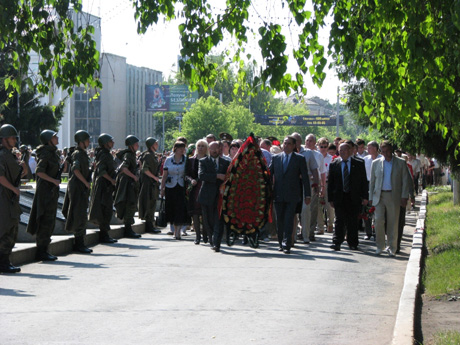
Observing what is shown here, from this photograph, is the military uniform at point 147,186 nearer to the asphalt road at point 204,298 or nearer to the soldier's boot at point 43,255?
the asphalt road at point 204,298

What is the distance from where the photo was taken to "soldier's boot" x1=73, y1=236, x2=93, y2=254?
50.9ft

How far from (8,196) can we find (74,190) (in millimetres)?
2899

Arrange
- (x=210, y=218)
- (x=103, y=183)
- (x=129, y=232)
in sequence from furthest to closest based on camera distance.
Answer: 1. (x=129, y=232)
2. (x=103, y=183)
3. (x=210, y=218)

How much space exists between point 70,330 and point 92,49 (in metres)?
2.59

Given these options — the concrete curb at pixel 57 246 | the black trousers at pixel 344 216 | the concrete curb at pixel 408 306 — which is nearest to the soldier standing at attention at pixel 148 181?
the concrete curb at pixel 57 246

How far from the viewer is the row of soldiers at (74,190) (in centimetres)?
1225

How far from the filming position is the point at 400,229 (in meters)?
15.8

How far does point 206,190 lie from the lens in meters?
16.2

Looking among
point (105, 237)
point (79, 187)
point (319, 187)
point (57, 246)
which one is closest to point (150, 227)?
point (105, 237)

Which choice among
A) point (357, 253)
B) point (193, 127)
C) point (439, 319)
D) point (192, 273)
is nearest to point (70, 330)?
point (439, 319)

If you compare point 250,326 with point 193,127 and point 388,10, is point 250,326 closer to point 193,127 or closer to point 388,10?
point 388,10

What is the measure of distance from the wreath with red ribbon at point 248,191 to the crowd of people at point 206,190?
0.20 meters

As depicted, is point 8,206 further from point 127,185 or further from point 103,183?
point 127,185

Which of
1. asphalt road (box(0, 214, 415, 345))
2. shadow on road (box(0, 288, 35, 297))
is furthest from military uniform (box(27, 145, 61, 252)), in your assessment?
shadow on road (box(0, 288, 35, 297))
